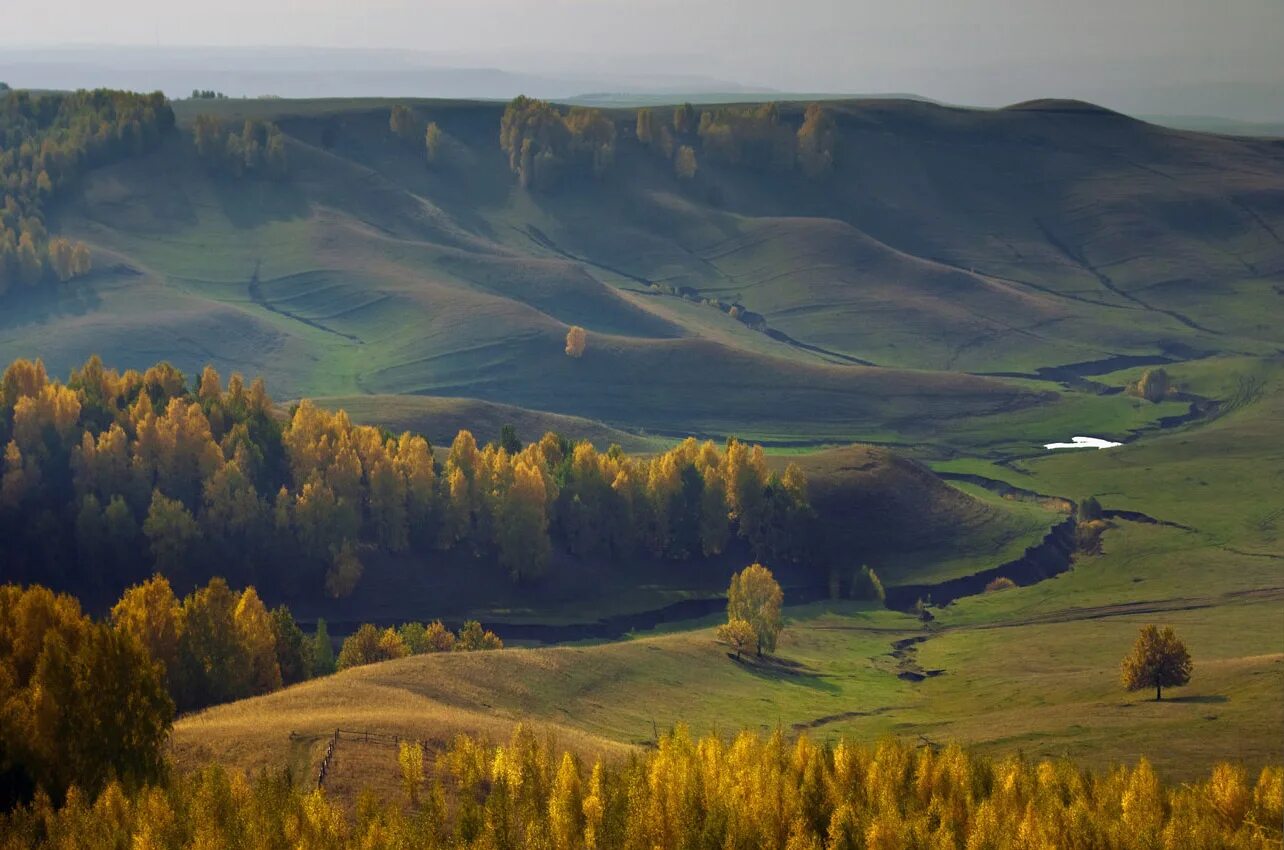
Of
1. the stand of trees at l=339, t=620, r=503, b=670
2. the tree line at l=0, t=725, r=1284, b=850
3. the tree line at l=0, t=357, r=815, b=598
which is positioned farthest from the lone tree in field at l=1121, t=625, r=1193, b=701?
the tree line at l=0, t=357, r=815, b=598

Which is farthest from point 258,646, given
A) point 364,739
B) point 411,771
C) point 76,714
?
point 411,771

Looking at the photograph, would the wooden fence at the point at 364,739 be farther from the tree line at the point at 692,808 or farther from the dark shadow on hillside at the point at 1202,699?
the dark shadow on hillside at the point at 1202,699

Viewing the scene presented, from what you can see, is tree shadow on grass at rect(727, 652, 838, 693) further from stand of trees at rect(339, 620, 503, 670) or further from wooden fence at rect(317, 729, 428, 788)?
wooden fence at rect(317, 729, 428, 788)

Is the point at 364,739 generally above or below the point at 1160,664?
above

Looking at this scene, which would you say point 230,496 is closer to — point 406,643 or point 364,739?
point 406,643

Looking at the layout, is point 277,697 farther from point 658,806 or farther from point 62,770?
point 658,806

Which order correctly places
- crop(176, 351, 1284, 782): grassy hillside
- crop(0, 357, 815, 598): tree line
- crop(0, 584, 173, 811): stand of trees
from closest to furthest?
1. crop(0, 584, 173, 811): stand of trees
2. crop(176, 351, 1284, 782): grassy hillside
3. crop(0, 357, 815, 598): tree line
